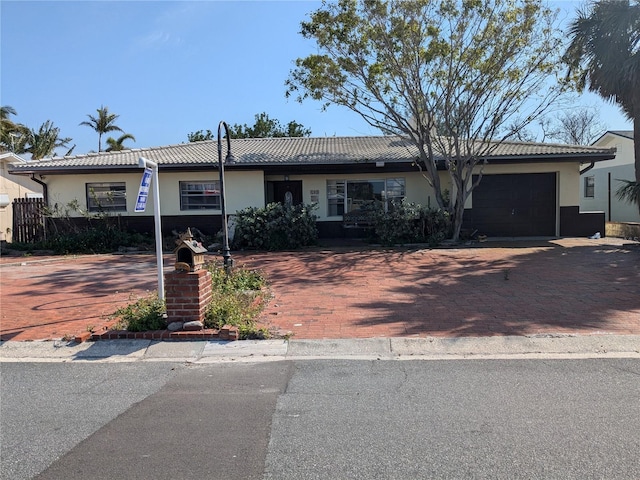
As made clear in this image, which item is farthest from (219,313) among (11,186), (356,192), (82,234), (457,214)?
(11,186)

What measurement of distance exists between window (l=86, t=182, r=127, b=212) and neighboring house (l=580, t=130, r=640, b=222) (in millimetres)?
21868

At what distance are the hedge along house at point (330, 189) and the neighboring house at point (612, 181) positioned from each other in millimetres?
8378

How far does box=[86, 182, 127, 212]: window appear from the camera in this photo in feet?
60.0

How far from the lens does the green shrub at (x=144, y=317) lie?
6531 mm

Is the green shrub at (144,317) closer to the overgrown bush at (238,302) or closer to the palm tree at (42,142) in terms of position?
the overgrown bush at (238,302)

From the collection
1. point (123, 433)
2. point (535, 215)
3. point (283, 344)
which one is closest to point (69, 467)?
point (123, 433)

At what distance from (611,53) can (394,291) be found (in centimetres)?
1144

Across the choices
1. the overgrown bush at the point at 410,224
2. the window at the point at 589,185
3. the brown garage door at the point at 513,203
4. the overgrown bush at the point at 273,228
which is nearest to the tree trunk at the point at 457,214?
the overgrown bush at the point at 410,224

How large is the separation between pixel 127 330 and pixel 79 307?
237 cm

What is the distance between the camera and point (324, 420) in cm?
402

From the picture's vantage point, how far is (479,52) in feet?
47.9

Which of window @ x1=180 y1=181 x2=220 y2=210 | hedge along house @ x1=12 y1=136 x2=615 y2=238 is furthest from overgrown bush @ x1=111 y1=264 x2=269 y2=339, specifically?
window @ x1=180 y1=181 x2=220 y2=210

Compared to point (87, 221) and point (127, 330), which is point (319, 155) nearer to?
point (87, 221)

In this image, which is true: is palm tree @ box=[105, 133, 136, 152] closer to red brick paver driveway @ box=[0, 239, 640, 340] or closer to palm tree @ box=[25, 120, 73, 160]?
palm tree @ box=[25, 120, 73, 160]
